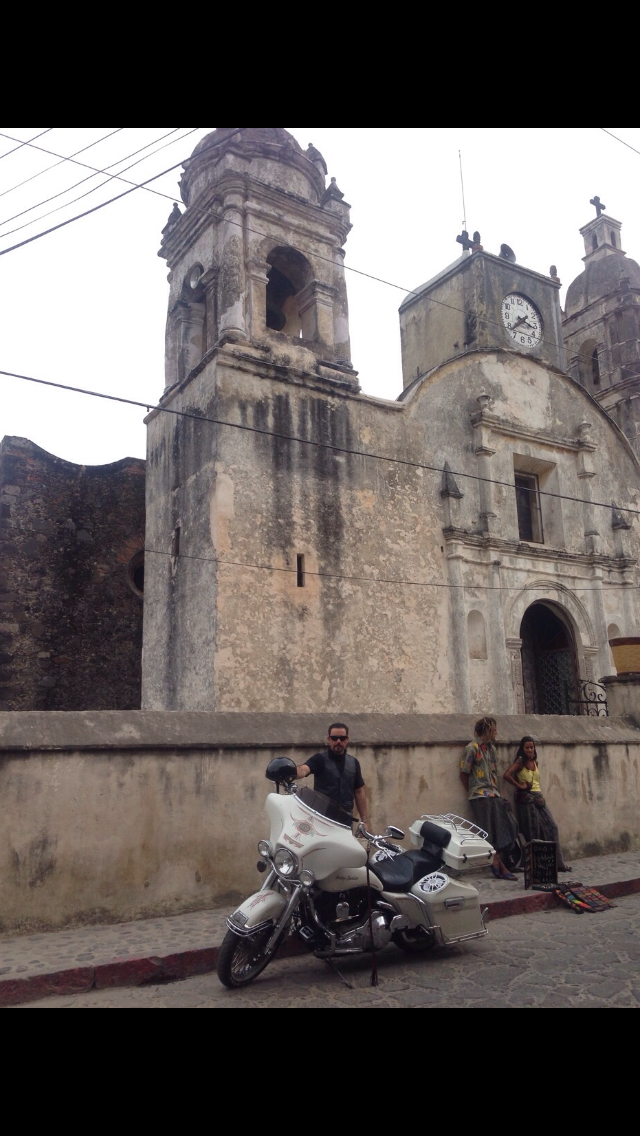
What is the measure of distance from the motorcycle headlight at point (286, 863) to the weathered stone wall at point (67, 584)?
10134 mm

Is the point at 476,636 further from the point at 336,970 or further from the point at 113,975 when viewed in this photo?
the point at 113,975

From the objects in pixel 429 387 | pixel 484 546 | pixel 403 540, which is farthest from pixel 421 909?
pixel 429 387

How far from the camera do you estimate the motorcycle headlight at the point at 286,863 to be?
4707mm

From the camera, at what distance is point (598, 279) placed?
23844mm

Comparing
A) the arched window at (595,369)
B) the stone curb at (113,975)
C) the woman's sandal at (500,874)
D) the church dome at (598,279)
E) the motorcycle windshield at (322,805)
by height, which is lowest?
the stone curb at (113,975)

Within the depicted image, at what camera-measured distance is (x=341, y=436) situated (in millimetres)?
13789

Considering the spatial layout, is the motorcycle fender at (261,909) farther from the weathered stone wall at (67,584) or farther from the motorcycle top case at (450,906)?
the weathered stone wall at (67,584)

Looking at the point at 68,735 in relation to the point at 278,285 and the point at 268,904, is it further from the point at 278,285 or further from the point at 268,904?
the point at 278,285

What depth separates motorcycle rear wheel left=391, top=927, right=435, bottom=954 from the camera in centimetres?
530

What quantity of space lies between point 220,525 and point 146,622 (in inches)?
120

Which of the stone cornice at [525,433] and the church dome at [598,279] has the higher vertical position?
the church dome at [598,279]

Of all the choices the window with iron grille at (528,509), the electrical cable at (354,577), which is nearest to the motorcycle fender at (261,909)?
the electrical cable at (354,577)

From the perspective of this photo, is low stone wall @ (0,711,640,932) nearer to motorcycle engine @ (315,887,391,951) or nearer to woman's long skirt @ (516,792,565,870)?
woman's long skirt @ (516,792,565,870)
